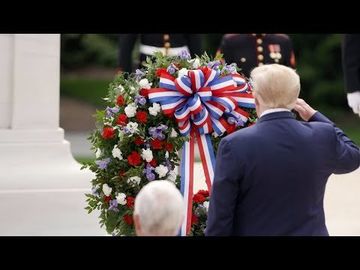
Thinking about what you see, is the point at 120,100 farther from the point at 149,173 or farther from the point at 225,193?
the point at 225,193

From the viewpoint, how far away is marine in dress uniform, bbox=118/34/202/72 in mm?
9523

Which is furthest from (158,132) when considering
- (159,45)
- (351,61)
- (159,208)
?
(159,45)

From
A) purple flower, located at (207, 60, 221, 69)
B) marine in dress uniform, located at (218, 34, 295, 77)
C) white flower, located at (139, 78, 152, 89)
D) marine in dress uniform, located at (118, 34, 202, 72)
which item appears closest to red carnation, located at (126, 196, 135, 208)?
white flower, located at (139, 78, 152, 89)

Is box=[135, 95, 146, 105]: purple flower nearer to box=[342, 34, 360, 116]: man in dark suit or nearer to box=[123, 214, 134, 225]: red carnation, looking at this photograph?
box=[123, 214, 134, 225]: red carnation

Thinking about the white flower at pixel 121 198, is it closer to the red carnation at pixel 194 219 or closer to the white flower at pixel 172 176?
the white flower at pixel 172 176

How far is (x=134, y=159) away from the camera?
4.95 meters

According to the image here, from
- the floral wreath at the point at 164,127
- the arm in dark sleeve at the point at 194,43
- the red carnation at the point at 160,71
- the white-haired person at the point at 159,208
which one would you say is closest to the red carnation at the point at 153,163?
the floral wreath at the point at 164,127

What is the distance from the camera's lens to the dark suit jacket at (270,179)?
3.99 m
